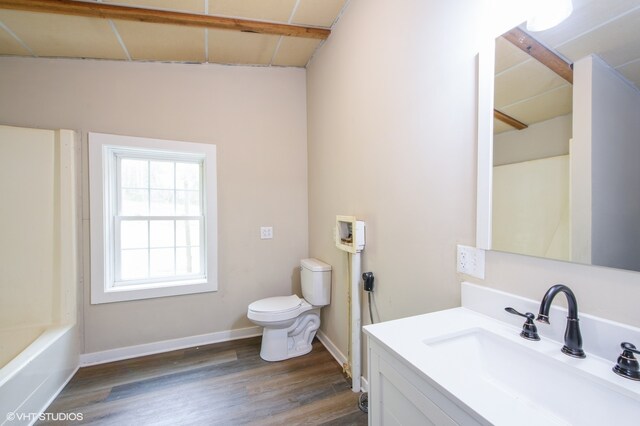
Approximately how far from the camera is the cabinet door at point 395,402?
0.69 meters

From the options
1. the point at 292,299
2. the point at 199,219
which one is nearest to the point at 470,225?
the point at 292,299

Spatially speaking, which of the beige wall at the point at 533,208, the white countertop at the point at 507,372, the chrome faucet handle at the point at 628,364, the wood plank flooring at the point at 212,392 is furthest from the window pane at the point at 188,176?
the chrome faucet handle at the point at 628,364

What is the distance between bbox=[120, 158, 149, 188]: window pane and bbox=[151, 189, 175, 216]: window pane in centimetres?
12

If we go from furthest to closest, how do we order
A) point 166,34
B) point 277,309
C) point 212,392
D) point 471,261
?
point 277,309 → point 166,34 → point 212,392 → point 471,261

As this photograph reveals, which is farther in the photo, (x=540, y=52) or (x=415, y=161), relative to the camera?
(x=415, y=161)

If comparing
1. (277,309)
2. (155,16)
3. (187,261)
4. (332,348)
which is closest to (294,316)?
(277,309)

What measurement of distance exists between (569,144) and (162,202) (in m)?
2.87

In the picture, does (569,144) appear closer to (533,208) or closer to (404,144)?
Answer: (533,208)

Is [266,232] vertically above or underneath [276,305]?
above

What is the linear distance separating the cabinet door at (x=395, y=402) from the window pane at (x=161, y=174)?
2.45 m

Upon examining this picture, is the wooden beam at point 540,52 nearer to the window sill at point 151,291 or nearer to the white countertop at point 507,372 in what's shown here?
→ the white countertop at point 507,372

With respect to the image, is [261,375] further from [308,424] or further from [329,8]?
[329,8]

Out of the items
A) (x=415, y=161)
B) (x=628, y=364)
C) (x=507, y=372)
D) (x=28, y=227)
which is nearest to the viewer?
(x=628, y=364)

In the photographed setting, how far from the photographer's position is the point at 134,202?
8.01 ft
